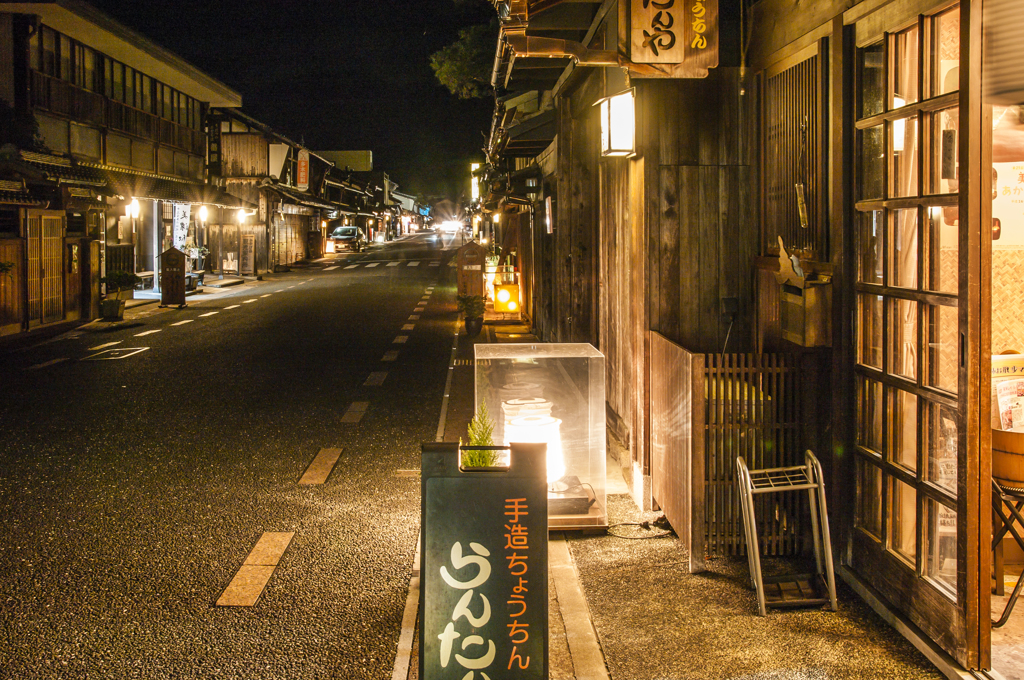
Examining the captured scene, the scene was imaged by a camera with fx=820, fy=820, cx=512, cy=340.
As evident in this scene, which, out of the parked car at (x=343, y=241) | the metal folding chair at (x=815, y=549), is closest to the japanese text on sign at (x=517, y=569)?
the metal folding chair at (x=815, y=549)

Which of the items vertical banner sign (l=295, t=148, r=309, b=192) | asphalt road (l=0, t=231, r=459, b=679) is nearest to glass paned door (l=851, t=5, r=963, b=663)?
asphalt road (l=0, t=231, r=459, b=679)

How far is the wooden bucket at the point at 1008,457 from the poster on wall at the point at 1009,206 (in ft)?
3.69

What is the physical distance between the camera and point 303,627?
487 cm

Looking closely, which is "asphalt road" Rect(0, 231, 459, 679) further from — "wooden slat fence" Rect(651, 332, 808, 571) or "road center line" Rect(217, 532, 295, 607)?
"wooden slat fence" Rect(651, 332, 808, 571)

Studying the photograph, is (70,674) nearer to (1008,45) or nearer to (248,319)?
(1008,45)

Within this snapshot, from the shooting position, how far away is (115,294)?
21641 mm

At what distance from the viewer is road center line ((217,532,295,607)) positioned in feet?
17.2

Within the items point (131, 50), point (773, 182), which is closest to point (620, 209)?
point (773, 182)

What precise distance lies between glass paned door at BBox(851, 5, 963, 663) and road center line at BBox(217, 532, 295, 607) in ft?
12.6

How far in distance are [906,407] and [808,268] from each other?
130 centimetres

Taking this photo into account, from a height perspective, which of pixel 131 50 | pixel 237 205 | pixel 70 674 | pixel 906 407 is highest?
pixel 131 50

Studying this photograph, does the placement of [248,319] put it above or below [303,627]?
above

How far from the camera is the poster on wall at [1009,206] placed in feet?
15.9

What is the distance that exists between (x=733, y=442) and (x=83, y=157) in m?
24.3
